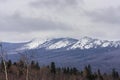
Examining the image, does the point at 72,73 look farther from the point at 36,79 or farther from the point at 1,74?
the point at 1,74

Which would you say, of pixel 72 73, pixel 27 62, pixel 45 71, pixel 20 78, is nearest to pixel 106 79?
pixel 72 73

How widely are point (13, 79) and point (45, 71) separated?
39.7 m

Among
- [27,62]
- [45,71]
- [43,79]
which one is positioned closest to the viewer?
[27,62]

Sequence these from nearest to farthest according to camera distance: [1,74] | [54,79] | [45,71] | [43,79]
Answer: [1,74], [43,79], [54,79], [45,71]

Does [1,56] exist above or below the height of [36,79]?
above

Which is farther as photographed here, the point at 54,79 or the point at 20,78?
the point at 54,79

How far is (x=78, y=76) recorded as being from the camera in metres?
187

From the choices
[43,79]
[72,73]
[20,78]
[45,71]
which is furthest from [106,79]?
[20,78]

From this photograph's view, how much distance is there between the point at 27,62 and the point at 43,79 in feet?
420

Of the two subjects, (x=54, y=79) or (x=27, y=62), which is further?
(x=54, y=79)

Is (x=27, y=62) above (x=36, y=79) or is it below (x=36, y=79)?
above

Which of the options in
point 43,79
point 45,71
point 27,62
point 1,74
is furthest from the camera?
point 45,71

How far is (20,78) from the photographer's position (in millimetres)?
153625

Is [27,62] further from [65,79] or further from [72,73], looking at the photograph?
[72,73]
